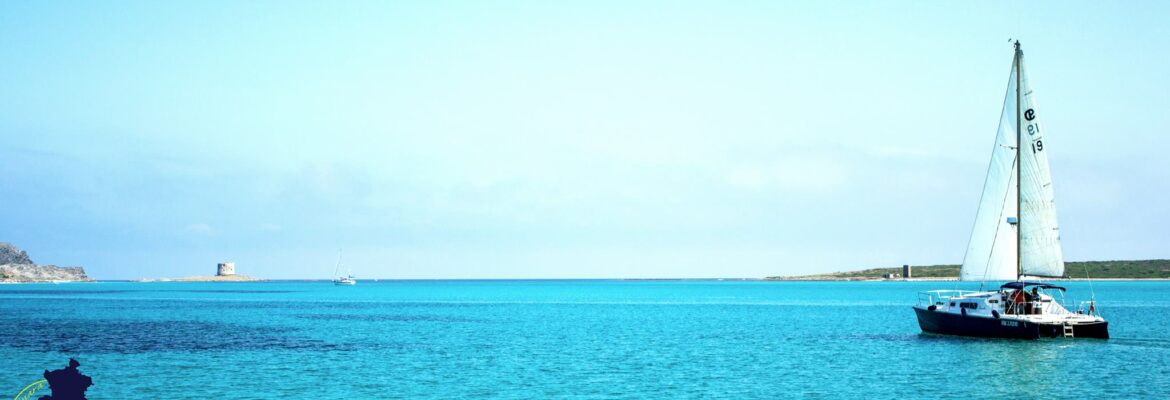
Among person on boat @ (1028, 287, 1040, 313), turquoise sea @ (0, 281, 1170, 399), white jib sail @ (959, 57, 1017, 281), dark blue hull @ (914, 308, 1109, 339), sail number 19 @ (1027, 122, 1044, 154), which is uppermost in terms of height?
sail number 19 @ (1027, 122, 1044, 154)

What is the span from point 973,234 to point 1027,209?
14.2 ft

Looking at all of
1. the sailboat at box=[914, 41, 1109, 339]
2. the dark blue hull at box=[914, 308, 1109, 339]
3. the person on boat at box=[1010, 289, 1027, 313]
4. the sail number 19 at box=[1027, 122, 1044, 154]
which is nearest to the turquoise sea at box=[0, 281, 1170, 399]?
the dark blue hull at box=[914, 308, 1109, 339]

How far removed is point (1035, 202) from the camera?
74688 millimetres

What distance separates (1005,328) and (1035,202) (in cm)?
962

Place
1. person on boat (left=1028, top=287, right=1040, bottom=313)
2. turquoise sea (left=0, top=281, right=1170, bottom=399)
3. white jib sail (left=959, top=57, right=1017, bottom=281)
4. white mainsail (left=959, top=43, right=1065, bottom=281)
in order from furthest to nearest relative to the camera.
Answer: white jib sail (left=959, top=57, right=1017, bottom=281)
white mainsail (left=959, top=43, right=1065, bottom=281)
person on boat (left=1028, top=287, right=1040, bottom=313)
turquoise sea (left=0, top=281, right=1170, bottom=399)

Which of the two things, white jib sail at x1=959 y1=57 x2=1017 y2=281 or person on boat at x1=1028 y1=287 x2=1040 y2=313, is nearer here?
person on boat at x1=1028 y1=287 x2=1040 y2=313

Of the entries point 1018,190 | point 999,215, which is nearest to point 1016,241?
point 999,215

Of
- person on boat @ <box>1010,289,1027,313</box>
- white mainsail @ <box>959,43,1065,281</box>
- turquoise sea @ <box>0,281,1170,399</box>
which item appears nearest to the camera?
turquoise sea @ <box>0,281,1170,399</box>

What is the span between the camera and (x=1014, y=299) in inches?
2896

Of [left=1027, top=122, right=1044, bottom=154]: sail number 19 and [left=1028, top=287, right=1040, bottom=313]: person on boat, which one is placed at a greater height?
[left=1027, top=122, right=1044, bottom=154]: sail number 19

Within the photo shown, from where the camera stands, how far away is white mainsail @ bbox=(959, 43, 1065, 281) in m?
74.2

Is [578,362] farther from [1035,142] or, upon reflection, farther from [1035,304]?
[1035,142]

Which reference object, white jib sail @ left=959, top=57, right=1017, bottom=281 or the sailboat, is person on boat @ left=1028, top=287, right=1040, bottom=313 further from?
white jib sail @ left=959, top=57, right=1017, bottom=281

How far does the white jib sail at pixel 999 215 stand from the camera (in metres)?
75.6
